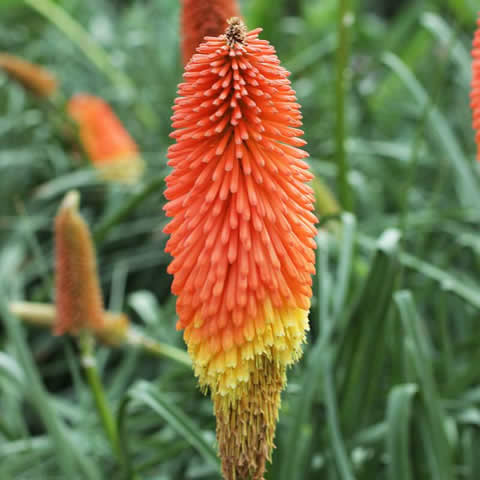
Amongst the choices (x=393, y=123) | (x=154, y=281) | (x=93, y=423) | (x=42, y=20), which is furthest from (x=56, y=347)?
(x=42, y=20)

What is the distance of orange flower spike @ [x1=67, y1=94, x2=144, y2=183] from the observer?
3578 millimetres

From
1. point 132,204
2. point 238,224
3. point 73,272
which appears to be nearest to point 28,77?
point 132,204

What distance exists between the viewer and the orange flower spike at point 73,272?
6.50 ft

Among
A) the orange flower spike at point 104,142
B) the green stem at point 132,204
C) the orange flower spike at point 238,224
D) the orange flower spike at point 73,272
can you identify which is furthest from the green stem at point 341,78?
the orange flower spike at point 104,142

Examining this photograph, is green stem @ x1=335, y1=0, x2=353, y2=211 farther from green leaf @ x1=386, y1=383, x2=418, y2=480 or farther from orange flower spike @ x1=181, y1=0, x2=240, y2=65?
green leaf @ x1=386, y1=383, x2=418, y2=480

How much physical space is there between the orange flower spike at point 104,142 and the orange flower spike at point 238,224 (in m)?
2.48

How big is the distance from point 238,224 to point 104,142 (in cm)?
261

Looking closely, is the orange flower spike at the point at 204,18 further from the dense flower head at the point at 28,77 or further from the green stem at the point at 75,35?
the green stem at the point at 75,35

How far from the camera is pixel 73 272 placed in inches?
77.9

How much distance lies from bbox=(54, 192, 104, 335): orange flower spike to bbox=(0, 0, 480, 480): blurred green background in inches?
10.2

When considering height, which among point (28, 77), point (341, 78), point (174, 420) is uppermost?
point (28, 77)

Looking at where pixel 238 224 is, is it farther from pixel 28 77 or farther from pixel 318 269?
pixel 28 77

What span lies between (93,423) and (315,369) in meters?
1.03

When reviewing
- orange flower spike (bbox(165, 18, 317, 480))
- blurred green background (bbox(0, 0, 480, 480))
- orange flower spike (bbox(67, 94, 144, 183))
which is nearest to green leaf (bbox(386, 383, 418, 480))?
blurred green background (bbox(0, 0, 480, 480))
